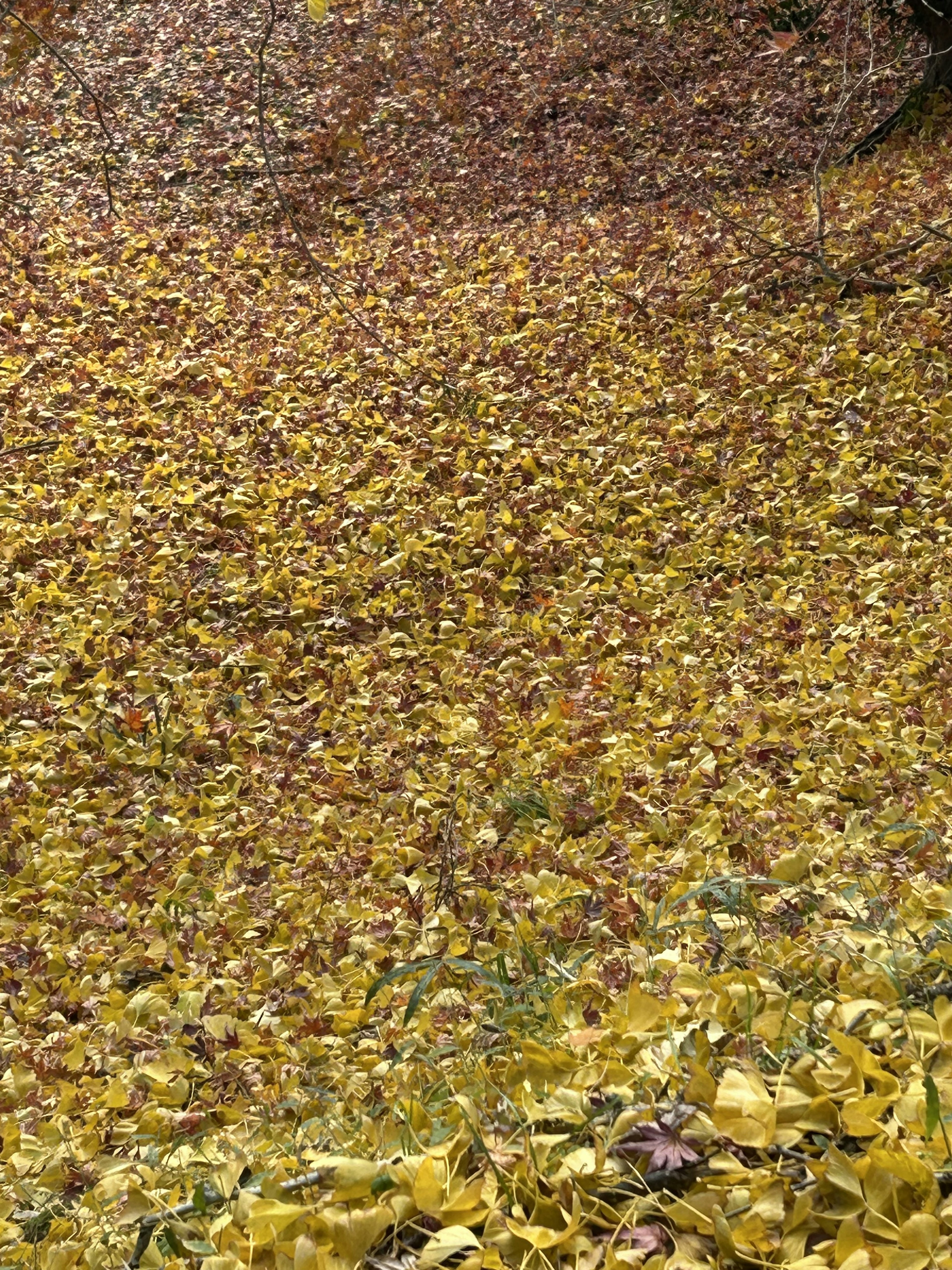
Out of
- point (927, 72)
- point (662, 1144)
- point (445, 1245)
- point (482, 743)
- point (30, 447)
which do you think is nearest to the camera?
point (445, 1245)

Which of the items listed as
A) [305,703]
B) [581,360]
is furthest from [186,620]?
[581,360]

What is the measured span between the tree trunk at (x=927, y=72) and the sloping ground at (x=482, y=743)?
1.99ft

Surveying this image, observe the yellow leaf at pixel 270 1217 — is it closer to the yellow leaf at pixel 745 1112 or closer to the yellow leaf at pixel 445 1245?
the yellow leaf at pixel 445 1245

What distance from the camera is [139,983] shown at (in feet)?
12.9

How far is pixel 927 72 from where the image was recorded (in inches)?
347

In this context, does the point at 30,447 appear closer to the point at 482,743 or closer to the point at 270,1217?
the point at 482,743

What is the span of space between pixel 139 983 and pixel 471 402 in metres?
4.22

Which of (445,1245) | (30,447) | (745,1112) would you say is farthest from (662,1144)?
(30,447)

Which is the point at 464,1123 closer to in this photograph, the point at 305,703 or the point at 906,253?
the point at 305,703

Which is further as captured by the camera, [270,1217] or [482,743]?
[482,743]

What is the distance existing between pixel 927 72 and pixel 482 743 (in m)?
7.26

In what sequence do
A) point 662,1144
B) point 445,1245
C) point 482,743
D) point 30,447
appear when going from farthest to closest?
1. point 30,447
2. point 482,743
3. point 662,1144
4. point 445,1245

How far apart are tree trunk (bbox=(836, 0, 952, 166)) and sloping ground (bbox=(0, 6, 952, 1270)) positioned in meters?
0.61

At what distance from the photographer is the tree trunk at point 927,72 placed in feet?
27.5
